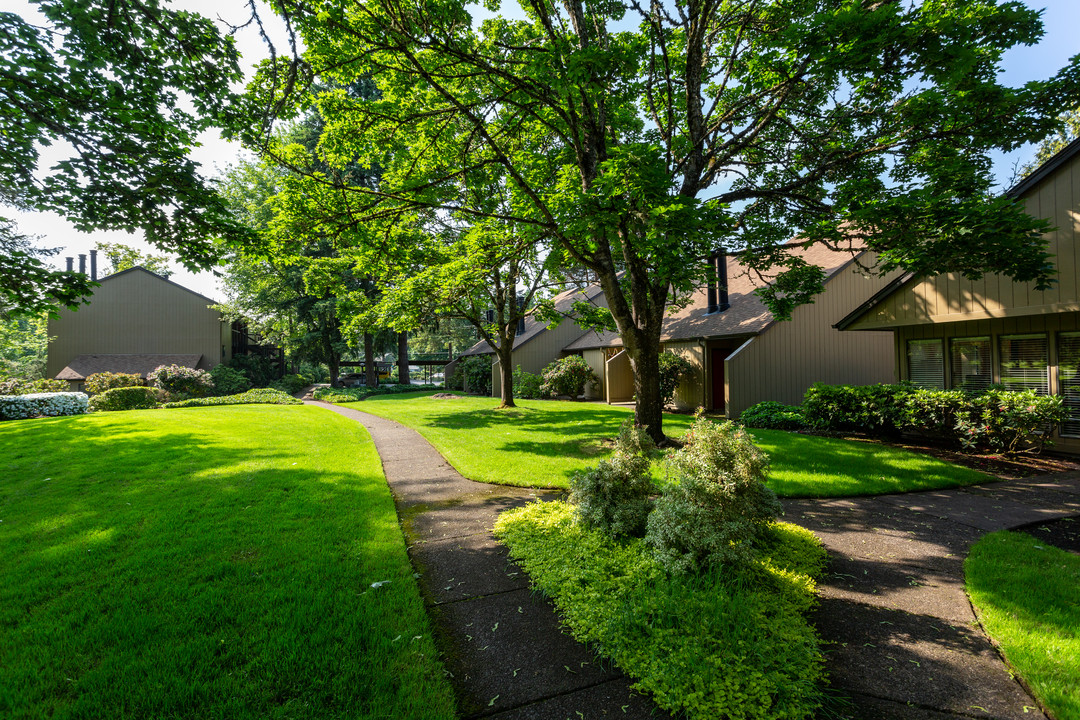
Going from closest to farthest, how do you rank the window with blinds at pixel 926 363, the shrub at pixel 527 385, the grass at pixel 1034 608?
the grass at pixel 1034 608
the window with blinds at pixel 926 363
the shrub at pixel 527 385

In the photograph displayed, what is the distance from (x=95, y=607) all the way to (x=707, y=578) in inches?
183

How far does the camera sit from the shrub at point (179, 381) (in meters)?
21.9

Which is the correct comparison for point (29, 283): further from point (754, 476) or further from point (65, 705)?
point (754, 476)

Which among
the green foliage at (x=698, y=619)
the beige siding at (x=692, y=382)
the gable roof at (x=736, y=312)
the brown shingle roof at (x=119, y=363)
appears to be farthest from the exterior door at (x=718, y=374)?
the brown shingle roof at (x=119, y=363)

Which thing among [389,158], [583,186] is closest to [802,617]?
[583,186]

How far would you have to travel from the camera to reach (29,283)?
5164 millimetres

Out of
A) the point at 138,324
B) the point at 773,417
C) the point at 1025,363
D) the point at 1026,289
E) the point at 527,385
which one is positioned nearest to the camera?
the point at 1026,289

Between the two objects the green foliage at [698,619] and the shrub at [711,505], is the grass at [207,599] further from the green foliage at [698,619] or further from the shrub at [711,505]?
the shrub at [711,505]

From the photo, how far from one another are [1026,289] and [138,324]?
3964 cm

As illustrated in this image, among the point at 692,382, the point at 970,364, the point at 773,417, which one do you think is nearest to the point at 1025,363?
the point at 970,364

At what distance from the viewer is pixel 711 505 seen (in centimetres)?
407

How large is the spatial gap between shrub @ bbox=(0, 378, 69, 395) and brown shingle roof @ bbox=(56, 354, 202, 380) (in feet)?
8.02

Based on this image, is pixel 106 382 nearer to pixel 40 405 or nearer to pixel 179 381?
pixel 179 381

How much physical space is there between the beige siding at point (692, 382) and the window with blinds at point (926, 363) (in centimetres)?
607
